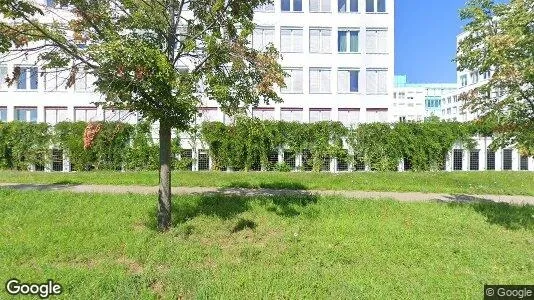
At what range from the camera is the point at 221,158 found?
17344 mm

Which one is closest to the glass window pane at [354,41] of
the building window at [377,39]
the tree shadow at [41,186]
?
the building window at [377,39]

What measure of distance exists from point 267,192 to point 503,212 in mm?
5658

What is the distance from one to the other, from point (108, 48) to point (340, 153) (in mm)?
14214

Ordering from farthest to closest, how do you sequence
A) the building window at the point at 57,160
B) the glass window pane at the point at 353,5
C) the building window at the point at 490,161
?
the glass window pane at the point at 353,5 → the building window at the point at 490,161 → the building window at the point at 57,160

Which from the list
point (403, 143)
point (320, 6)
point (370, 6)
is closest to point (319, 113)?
point (320, 6)

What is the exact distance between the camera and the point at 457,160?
18969 millimetres

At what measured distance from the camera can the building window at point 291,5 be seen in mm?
29266

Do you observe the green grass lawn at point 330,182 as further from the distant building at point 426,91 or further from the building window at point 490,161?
the distant building at point 426,91

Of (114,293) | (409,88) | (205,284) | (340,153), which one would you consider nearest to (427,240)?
(205,284)

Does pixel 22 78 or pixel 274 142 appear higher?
pixel 22 78

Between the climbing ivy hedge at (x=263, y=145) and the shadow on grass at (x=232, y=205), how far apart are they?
7.74m

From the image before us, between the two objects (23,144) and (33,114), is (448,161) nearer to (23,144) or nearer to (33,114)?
(23,144)

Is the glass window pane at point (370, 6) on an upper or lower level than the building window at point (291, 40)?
upper

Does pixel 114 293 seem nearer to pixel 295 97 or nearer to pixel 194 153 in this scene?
pixel 194 153
